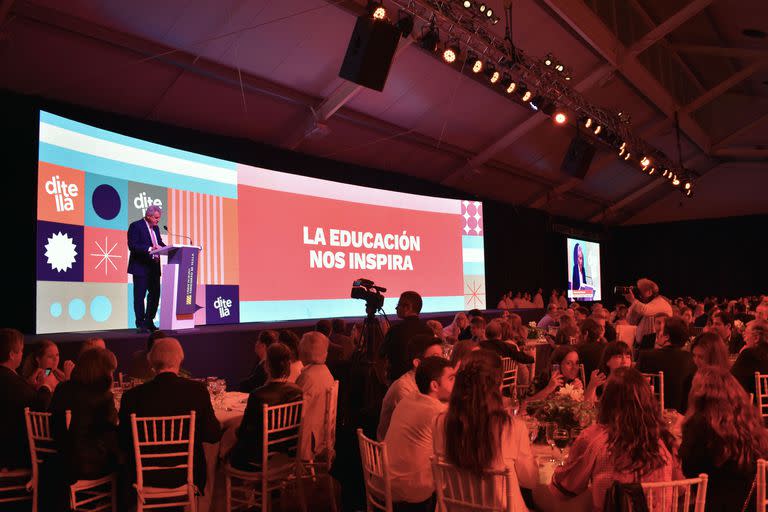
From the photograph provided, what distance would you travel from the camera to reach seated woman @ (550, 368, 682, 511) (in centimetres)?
222

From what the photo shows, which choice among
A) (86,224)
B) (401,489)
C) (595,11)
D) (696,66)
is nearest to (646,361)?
(401,489)

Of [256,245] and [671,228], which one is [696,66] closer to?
[671,228]

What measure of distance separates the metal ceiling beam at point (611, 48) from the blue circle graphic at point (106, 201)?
6.66 metres

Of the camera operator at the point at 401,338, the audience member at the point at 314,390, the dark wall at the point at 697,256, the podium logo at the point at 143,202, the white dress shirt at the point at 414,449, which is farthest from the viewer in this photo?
the dark wall at the point at 697,256

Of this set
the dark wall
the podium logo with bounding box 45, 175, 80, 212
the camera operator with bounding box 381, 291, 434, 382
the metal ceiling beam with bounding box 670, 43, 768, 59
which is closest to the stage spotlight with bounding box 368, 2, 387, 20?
the camera operator with bounding box 381, 291, 434, 382

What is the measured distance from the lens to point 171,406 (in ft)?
11.2

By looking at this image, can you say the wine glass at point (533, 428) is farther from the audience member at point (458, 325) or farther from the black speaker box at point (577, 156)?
the black speaker box at point (577, 156)

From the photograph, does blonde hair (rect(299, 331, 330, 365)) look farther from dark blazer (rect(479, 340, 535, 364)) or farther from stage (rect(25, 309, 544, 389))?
stage (rect(25, 309, 544, 389))

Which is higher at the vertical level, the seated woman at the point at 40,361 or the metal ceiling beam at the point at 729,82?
the metal ceiling beam at the point at 729,82

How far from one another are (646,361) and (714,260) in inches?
812

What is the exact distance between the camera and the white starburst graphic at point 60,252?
636cm

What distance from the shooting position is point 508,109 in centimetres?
1232

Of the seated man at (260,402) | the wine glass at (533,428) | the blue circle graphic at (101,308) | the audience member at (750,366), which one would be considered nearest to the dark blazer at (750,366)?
the audience member at (750,366)

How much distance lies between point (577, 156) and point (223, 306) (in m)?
7.65
